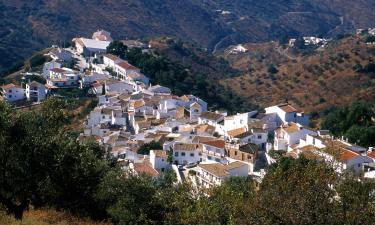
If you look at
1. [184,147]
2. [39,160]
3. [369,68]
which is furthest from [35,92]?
[369,68]

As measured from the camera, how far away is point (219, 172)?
28516mm

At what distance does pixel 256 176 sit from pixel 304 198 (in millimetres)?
18776

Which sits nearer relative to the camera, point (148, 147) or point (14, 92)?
point (148, 147)

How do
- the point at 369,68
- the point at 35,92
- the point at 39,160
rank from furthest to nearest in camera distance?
1. the point at 369,68
2. the point at 35,92
3. the point at 39,160

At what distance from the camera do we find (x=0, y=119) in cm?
1269

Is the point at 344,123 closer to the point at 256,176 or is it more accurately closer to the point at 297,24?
the point at 256,176

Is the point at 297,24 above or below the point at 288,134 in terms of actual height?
above

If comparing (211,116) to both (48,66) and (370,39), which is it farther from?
(370,39)

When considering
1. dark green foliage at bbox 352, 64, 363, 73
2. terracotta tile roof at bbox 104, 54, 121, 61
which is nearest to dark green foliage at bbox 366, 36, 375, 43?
dark green foliage at bbox 352, 64, 363, 73

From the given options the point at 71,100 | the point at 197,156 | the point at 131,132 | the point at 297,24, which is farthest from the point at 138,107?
the point at 297,24

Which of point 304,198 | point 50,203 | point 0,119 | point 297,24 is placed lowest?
point 50,203

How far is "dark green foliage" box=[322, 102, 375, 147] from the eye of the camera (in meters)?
34.5

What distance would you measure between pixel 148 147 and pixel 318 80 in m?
36.6

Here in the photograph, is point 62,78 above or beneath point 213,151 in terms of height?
above
